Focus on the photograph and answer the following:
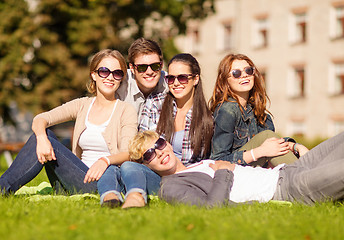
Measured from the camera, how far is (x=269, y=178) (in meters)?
5.11

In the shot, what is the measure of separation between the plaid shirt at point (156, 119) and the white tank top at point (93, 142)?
459 millimetres

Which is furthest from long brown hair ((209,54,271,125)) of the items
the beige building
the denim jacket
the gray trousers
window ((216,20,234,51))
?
window ((216,20,234,51))

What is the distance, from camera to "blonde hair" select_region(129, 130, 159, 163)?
5.08 m

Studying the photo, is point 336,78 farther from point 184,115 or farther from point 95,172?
point 95,172

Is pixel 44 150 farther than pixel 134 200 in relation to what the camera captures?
Yes

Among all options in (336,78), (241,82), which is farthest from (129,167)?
(336,78)

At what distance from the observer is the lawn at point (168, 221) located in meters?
3.56

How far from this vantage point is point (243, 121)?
19.5ft

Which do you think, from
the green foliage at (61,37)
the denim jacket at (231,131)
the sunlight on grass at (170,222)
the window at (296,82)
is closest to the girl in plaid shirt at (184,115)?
the denim jacket at (231,131)

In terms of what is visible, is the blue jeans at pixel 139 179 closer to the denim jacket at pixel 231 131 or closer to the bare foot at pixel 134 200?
the bare foot at pixel 134 200

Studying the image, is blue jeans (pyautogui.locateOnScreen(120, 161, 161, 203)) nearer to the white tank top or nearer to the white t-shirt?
the white t-shirt

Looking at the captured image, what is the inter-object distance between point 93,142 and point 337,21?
24176mm

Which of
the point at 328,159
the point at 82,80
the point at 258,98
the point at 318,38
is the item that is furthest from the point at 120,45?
the point at 328,159

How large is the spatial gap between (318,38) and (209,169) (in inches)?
958
